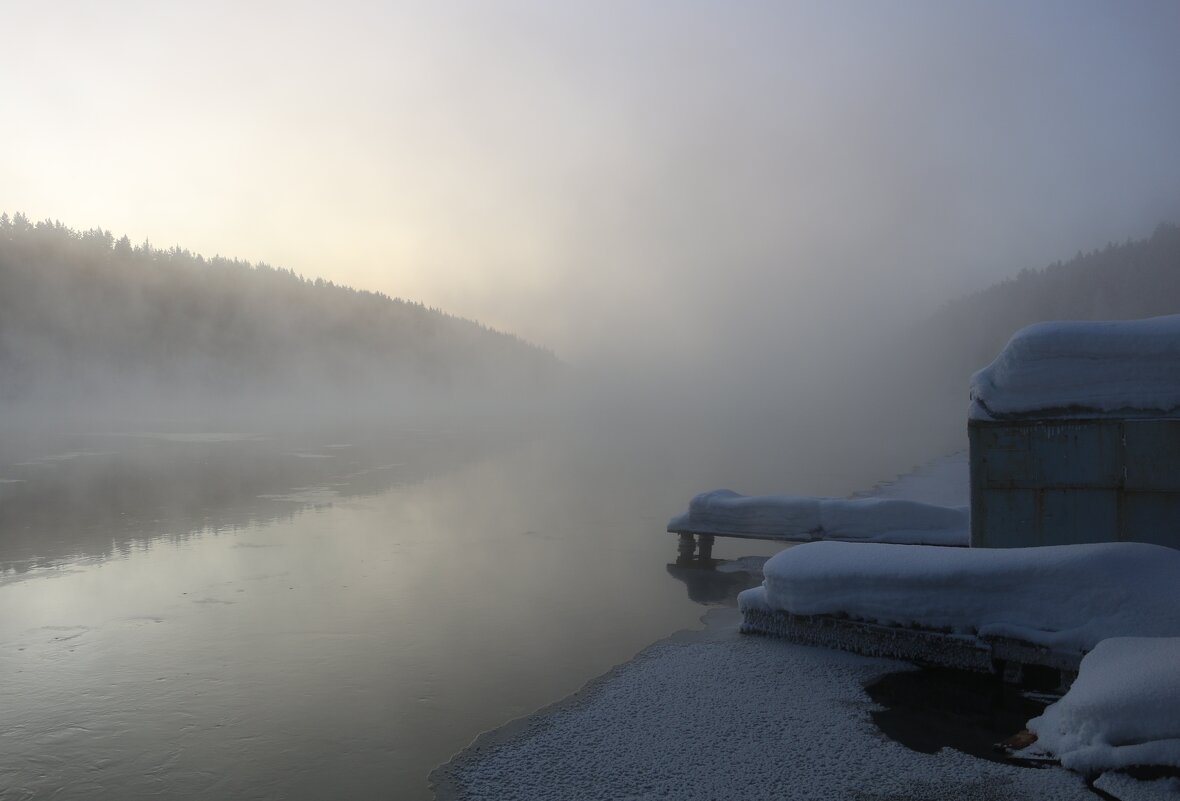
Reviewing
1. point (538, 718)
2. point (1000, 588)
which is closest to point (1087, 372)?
point (1000, 588)

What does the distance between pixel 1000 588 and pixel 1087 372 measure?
275 centimetres

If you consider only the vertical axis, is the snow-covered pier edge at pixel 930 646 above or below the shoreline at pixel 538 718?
above

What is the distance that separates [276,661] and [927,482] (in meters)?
22.9

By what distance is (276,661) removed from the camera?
984 centimetres

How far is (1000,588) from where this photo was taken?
25.2 ft

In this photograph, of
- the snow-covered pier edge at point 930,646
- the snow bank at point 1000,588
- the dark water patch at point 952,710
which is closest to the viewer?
the dark water patch at point 952,710

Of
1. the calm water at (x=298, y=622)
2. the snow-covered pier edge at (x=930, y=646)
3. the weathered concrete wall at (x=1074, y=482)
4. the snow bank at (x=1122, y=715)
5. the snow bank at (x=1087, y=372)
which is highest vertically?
the snow bank at (x=1087, y=372)

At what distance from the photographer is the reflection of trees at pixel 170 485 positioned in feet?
60.7

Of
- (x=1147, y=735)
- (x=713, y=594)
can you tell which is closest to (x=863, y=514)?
(x=713, y=594)

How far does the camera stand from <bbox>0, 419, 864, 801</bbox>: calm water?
283 inches

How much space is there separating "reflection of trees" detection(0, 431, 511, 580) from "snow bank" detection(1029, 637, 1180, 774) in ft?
56.1

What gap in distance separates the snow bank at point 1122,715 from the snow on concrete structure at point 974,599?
85cm

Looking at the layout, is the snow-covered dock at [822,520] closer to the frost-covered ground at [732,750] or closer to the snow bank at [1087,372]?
the snow bank at [1087,372]

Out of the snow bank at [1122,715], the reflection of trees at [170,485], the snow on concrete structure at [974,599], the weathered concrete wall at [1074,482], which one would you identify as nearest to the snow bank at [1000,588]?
the snow on concrete structure at [974,599]
